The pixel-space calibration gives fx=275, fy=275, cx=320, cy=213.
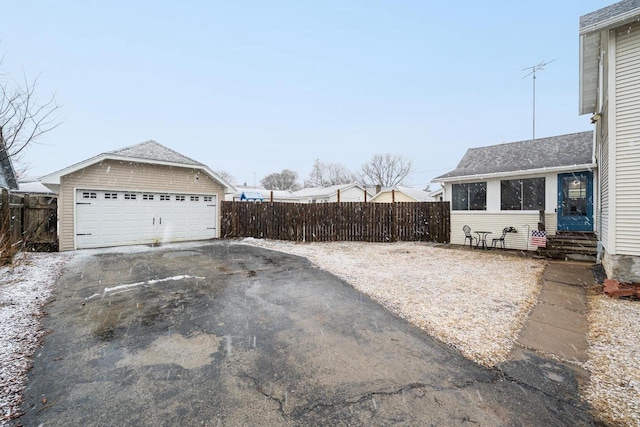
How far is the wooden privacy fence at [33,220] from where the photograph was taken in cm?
820

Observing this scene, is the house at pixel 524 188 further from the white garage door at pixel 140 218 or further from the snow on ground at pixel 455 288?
the white garage door at pixel 140 218

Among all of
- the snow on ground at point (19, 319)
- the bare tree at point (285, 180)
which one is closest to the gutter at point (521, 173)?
the snow on ground at point (19, 319)

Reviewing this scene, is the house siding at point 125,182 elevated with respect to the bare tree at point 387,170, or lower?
lower

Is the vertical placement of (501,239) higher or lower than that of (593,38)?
lower

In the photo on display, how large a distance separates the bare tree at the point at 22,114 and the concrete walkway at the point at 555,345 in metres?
10.4

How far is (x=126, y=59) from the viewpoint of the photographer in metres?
18.4

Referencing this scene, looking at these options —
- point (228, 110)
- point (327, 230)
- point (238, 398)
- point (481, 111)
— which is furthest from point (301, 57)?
point (238, 398)

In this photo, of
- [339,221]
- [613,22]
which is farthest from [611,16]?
[339,221]

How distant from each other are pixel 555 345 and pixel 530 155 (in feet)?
33.8

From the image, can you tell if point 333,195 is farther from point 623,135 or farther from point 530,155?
point 623,135

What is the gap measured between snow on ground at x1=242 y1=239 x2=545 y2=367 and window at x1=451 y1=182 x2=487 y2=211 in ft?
8.15

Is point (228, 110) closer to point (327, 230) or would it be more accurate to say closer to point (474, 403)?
point (327, 230)

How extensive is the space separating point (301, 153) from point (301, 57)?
3907 centimetres

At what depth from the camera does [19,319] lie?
3662 millimetres
